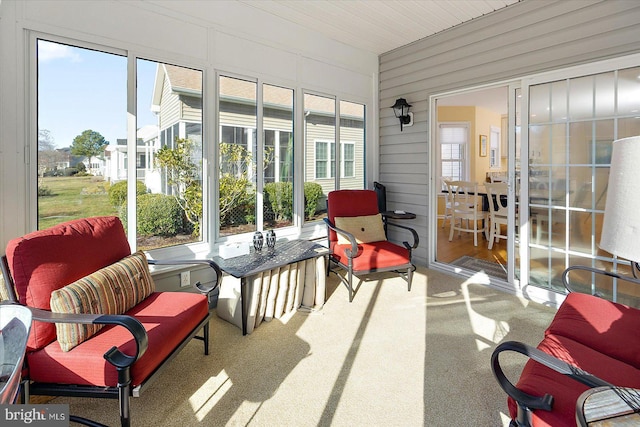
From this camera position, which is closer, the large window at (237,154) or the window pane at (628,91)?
the window pane at (628,91)

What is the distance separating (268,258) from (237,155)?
1.24 m

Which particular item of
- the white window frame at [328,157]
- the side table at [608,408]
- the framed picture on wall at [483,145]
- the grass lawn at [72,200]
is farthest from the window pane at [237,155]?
the framed picture on wall at [483,145]

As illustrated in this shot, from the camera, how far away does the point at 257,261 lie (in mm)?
2881

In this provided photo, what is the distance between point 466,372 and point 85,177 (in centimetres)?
317

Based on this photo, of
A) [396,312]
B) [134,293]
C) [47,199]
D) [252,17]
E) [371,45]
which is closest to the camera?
[134,293]

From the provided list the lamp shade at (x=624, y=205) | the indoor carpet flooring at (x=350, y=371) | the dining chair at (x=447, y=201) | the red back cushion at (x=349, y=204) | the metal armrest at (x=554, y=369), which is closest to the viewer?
the lamp shade at (x=624, y=205)

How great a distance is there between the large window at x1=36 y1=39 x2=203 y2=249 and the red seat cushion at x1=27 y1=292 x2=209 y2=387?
4.04 ft

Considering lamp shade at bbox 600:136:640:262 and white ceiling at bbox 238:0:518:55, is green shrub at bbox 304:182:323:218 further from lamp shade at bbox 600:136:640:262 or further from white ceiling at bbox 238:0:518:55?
lamp shade at bbox 600:136:640:262

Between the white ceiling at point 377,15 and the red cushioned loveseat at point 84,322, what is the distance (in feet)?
9.66

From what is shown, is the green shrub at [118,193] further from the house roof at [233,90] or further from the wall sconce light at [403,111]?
the wall sconce light at [403,111]

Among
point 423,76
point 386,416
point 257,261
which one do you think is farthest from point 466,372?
point 423,76

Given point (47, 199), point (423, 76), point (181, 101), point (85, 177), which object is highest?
point (423, 76)

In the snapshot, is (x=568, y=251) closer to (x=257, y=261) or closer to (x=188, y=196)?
(x=257, y=261)

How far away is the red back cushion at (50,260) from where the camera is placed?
1617 millimetres
